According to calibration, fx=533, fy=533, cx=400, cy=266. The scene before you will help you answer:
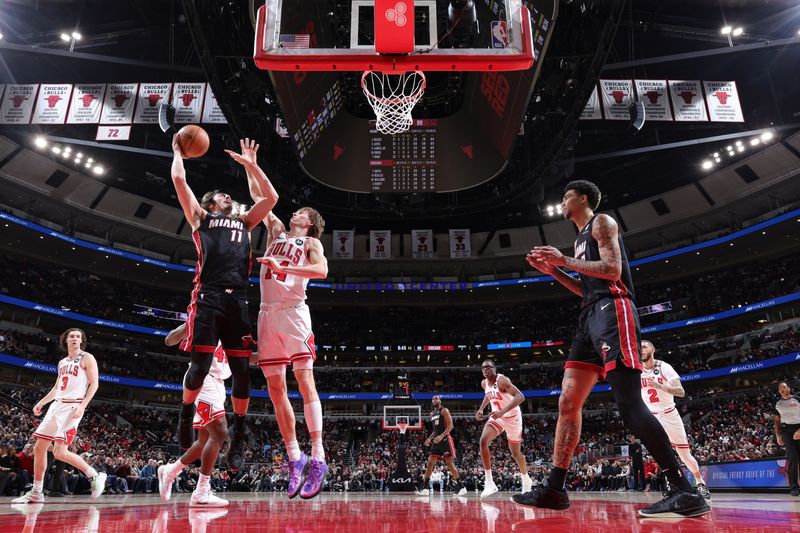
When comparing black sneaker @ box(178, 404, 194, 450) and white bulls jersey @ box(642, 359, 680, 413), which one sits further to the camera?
white bulls jersey @ box(642, 359, 680, 413)

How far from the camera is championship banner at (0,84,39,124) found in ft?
46.7

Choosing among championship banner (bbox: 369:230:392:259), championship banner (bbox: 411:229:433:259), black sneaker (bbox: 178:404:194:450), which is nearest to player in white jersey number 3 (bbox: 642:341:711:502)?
black sneaker (bbox: 178:404:194:450)

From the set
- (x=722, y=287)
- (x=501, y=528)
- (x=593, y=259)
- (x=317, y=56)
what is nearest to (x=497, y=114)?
(x=317, y=56)

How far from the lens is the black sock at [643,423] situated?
132 inches

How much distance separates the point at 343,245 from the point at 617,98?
17.3m

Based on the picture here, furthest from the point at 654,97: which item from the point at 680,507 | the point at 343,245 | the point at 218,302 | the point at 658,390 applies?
the point at 343,245

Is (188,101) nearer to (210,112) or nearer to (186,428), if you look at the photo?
(210,112)

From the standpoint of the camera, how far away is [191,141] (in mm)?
4461

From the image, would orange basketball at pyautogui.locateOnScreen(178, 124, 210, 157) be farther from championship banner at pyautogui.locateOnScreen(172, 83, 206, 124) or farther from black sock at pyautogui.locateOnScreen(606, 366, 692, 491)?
championship banner at pyautogui.locateOnScreen(172, 83, 206, 124)

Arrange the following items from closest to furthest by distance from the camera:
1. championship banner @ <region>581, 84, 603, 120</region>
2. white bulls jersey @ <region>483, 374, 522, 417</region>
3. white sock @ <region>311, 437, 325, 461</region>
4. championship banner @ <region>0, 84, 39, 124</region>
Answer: white sock @ <region>311, 437, 325, 461</region>
white bulls jersey @ <region>483, 374, 522, 417</region>
championship banner @ <region>581, 84, 603, 120</region>
championship banner @ <region>0, 84, 39, 124</region>

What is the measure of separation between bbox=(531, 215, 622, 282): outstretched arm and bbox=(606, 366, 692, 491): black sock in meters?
0.64

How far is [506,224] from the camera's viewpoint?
32.7 metres

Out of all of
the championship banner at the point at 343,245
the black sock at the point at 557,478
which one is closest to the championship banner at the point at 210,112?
the black sock at the point at 557,478

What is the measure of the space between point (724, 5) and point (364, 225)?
21007 mm
